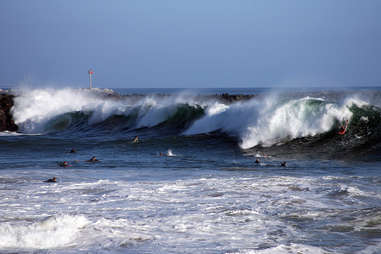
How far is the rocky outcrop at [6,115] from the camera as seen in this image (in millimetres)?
28625

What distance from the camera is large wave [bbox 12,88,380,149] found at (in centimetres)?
1669

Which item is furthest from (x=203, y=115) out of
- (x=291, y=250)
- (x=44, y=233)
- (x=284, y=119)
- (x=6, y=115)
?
(x=291, y=250)

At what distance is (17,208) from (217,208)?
9.89ft

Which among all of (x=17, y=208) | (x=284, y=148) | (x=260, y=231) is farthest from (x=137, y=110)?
(x=260, y=231)

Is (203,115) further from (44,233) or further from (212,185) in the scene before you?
(44,233)

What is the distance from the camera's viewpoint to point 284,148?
15.4 m

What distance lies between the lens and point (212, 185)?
9.34 m

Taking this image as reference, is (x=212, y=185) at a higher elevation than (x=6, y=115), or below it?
below

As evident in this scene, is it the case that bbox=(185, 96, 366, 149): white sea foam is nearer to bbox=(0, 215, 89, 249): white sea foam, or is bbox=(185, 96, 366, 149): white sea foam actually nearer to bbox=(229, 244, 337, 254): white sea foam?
bbox=(0, 215, 89, 249): white sea foam

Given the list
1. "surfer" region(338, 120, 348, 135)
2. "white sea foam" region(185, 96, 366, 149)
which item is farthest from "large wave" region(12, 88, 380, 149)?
"surfer" region(338, 120, 348, 135)

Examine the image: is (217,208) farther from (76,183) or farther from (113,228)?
(76,183)

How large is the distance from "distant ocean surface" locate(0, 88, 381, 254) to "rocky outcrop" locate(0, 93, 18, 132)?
8.26 metres

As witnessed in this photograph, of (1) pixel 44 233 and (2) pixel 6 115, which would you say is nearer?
(1) pixel 44 233

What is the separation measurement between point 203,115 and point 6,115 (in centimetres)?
1457
